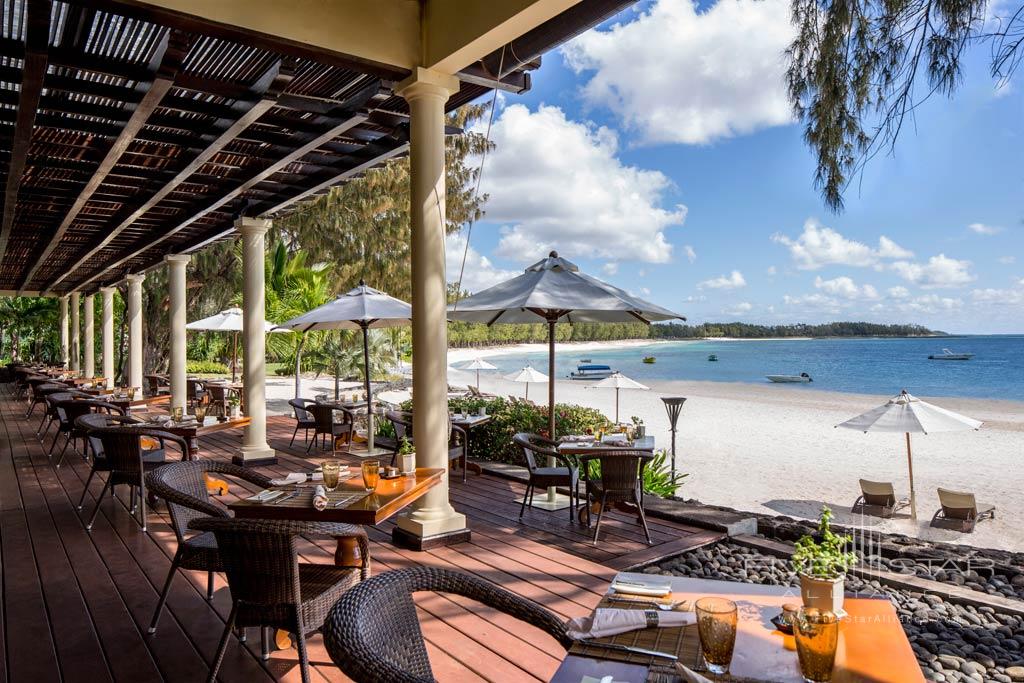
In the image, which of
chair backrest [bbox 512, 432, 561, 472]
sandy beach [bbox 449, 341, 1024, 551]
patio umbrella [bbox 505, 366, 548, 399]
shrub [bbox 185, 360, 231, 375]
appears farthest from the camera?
shrub [bbox 185, 360, 231, 375]

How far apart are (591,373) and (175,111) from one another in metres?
41.2

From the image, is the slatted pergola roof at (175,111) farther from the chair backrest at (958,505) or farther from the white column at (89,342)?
the white column at (89,342)

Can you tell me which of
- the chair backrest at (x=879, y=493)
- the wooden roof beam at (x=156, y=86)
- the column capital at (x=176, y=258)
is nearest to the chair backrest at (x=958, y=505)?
the chair backrest at (x=879, y=493)

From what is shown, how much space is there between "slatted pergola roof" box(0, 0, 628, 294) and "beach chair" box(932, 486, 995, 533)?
23.5 feet

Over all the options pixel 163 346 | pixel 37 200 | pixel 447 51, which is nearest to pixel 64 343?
pixel 163 346

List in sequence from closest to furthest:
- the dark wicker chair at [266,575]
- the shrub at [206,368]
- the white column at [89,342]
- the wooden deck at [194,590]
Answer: the dark wicker chair at [266,575], the wooden deck at [194,590], the white column at [89,342], the shrub at [206,368]

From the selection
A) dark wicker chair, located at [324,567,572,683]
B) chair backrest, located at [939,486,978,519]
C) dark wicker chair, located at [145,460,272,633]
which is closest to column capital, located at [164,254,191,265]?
dark wicker chair, located at [145,460,272,633]

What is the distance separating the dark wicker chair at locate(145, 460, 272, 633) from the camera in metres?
2.99

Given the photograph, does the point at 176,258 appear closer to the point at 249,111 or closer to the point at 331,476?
the point at 249,111

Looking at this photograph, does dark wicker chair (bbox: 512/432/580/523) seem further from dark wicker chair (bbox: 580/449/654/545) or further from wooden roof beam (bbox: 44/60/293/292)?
wooden roof beam (bbox: 44/60/293/292)

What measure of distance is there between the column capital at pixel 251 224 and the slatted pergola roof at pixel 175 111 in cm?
10

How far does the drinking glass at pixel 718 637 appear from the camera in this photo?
146 centimetres

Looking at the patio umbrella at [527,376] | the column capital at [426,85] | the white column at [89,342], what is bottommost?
the patio umbrella at [527,376]

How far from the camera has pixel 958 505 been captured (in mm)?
7984
